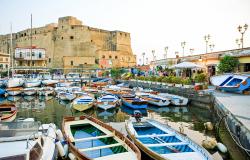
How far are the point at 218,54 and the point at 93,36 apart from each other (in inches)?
1830

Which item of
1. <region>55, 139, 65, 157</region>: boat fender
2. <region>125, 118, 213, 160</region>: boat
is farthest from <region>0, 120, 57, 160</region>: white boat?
<region>125, 118, 213, 160</region>: boat

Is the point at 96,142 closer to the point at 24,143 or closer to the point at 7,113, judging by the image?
the point at 24,143

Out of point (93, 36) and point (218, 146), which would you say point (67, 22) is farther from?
point (218, 146)

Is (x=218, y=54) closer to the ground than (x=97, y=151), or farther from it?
farther from it

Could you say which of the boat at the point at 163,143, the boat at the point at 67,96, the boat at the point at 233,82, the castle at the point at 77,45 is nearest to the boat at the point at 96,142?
the boat at the point at 163,143

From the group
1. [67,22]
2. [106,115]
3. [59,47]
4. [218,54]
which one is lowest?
[106,115]

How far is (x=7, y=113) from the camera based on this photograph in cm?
1394

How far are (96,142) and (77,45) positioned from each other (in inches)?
2355

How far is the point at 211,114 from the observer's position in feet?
57.3

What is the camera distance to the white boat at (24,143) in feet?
19.7

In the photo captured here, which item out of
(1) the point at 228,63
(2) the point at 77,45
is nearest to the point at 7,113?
(1) the point at 228,63

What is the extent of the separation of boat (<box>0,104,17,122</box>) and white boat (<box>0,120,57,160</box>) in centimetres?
545

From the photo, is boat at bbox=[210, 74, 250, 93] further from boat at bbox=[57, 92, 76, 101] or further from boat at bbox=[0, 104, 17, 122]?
boat at bbox=[0, 104, 17, 122]

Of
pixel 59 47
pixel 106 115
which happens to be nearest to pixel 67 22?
pixel 59 47
